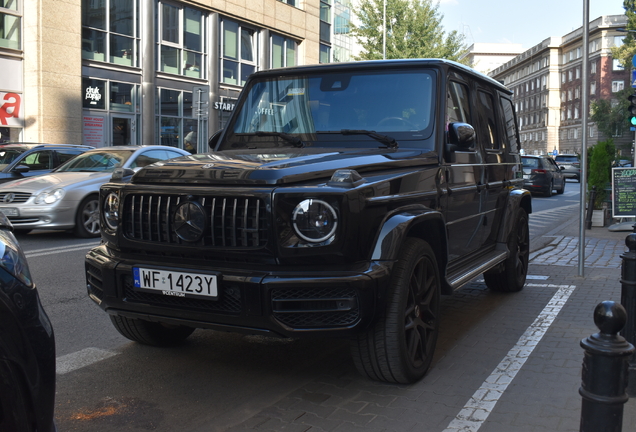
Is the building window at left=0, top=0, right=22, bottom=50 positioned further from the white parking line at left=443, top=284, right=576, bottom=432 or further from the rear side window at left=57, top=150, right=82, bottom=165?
the white parking line at left=443, top=284, right=576, bottom=432

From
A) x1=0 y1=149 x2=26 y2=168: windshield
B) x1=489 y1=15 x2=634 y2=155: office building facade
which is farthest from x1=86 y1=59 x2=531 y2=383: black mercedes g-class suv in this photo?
x1=489 y1=15 x2=634 y2=155: office building facade

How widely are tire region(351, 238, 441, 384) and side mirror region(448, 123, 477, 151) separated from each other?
0.95m

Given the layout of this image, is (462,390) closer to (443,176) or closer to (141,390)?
(443,176)

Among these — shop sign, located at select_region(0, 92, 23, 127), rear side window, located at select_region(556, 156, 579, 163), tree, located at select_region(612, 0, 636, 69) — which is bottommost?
rear side window, located at select_region(556, 156, 579, 163)

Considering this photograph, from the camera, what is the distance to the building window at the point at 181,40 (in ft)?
80.8

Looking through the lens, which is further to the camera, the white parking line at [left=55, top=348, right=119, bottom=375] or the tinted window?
the tinted window

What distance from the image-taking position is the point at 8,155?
1230cm

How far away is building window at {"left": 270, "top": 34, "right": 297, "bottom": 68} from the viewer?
30.9 m

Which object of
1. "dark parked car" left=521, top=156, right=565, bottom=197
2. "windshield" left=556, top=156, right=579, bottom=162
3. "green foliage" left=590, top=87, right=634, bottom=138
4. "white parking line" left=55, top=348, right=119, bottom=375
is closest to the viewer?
"white parking line" left=55, top=348, right=119, bottom=375

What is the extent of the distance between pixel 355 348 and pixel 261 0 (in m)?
27.9

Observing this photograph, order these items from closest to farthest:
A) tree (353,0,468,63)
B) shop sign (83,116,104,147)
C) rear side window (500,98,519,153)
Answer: rear side window (500,98,519,153)
shop sign (83,116,104,147)
tree (353,0,468,63)

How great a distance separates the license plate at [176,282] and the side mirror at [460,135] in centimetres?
204

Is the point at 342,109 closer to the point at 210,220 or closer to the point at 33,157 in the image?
the point at 210,220

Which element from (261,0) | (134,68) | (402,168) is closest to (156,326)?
(402,168)
